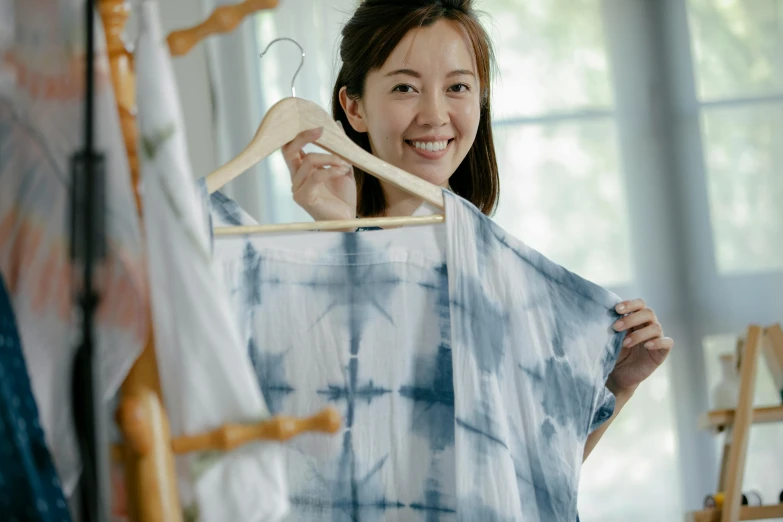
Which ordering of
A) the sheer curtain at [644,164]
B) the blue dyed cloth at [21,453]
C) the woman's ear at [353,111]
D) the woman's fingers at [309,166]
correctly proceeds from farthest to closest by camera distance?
the sheer curtain at [644,164]
the woman's ear at [353,111]
the woman's fingers at [309,166]
the blue dyed cloth at [21,453]

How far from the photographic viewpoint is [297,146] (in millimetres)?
1115

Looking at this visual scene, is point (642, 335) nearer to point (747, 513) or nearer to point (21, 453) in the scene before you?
point (21, 453)

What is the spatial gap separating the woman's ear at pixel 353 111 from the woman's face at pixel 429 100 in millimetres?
87

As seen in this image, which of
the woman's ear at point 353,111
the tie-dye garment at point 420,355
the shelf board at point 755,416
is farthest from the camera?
the shelf board at point 755,416

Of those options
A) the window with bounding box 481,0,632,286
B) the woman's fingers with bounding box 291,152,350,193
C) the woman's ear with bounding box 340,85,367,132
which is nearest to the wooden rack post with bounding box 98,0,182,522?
the woman's fingers with bounding box 291,152,350,193

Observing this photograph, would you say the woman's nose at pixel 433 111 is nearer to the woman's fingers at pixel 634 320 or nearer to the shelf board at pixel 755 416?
the woman's fingers at pixel 634 320

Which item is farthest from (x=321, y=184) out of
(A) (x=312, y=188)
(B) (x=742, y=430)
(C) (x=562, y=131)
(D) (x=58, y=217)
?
(C) (x=562, y=131)

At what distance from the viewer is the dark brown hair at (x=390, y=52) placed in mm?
1289

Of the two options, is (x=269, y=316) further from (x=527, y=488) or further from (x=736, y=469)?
(x=736, y=469)

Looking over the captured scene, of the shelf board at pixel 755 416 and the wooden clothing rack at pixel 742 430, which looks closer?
the wooden clothing rack at pixel 742 430

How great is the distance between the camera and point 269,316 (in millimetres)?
1072

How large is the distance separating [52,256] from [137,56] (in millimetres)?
151

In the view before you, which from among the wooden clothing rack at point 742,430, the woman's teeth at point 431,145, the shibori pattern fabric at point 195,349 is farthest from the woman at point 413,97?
the wooden clothing rack at point 742,430

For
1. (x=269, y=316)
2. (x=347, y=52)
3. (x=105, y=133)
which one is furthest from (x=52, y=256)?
(x=347, y=52)
